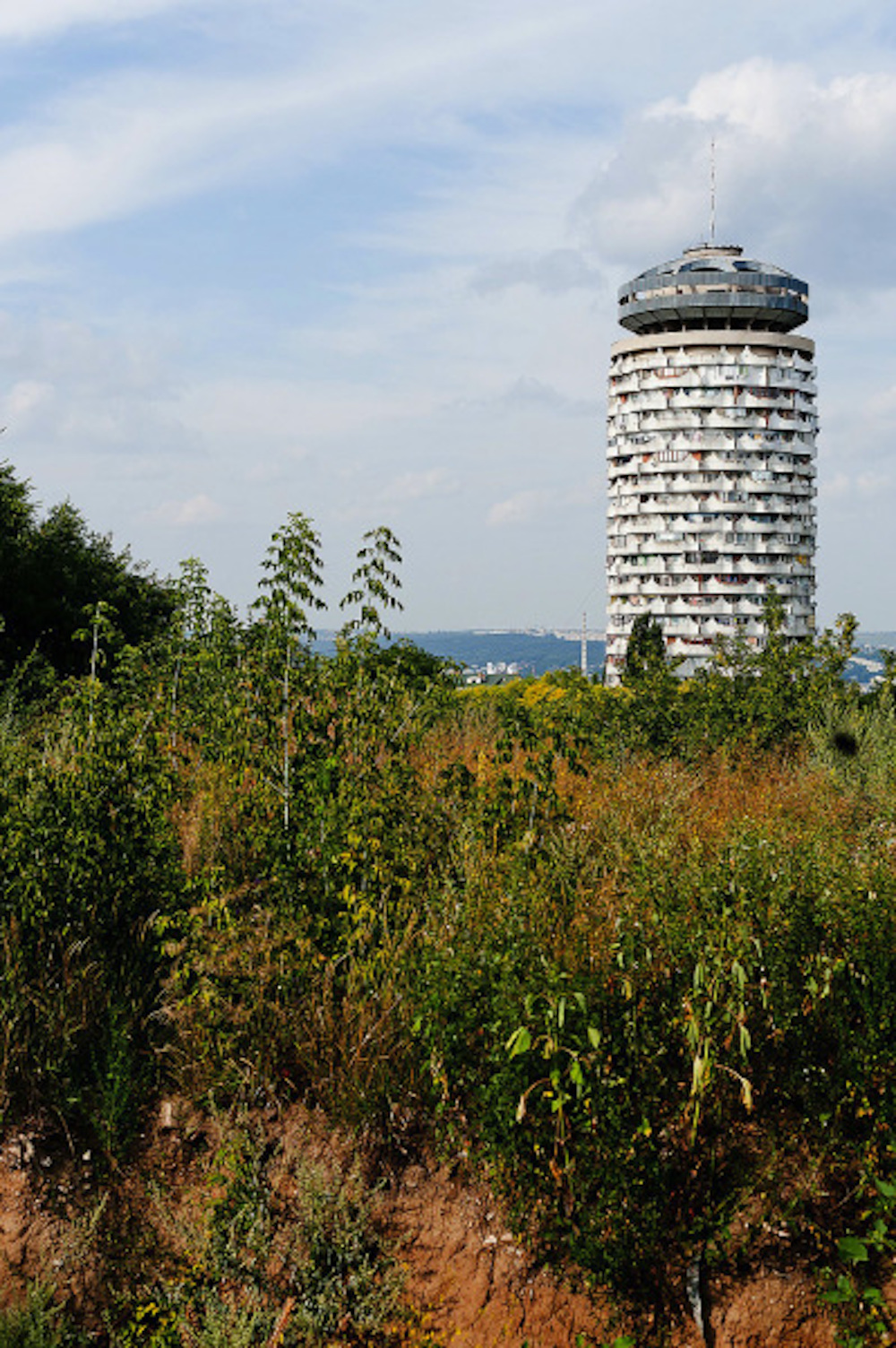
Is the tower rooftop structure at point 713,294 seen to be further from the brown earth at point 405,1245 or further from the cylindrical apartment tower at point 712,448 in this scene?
the brown earth at point 405,1245

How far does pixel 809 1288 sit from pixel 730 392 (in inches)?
3027

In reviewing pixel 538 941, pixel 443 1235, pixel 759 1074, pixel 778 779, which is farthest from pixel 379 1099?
pixel 778 779

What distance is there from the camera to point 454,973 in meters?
4.85

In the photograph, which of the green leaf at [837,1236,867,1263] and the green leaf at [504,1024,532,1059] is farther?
the green leaf at [837,1236,867,1263]

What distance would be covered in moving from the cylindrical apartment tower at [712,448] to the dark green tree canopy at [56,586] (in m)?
56.4

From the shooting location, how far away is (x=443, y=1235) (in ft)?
15.8

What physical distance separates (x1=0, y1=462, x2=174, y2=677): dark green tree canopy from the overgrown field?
11991 mm

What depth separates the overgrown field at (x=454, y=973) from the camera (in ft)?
14.6

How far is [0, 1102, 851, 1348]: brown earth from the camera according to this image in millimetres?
4422

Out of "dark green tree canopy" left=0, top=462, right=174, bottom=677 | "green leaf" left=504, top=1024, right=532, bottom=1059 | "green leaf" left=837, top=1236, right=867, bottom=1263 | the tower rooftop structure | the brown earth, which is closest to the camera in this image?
"green leaf" left=504, top=1024, right=532, bottom=1059

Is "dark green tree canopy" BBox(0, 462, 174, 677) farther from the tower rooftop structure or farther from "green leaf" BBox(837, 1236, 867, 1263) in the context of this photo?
the tower rooftop structure

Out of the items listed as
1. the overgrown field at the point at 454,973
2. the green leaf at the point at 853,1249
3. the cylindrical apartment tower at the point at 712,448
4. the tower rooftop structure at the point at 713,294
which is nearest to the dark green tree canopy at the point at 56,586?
the overgrown field at the point at 454,973

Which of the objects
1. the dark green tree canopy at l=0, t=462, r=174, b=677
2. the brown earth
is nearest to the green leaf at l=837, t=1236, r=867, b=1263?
the brown earth

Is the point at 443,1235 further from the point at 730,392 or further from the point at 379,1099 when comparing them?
the point at 730,392
